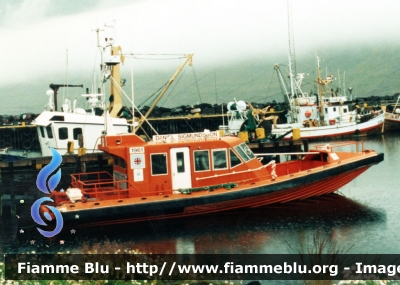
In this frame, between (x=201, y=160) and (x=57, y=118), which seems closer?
(x=201, y=160)

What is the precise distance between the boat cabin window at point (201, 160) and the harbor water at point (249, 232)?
1.76m

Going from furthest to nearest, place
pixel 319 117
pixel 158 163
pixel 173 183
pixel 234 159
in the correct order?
pixel 319 117 → pixel 234 159 → pixel 173 183 → pixel 158 163

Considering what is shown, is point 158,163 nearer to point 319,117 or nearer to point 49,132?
point 49,132

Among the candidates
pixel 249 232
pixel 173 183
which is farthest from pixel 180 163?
pixel 249 232

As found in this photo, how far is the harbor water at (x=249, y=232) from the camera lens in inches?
623

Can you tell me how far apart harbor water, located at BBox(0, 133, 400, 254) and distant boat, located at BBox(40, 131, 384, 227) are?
40 cm

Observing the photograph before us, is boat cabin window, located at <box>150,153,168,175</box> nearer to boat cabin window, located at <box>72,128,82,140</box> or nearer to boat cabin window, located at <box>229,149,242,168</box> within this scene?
boat cabin window, located at <box>229,149,242,168</box>

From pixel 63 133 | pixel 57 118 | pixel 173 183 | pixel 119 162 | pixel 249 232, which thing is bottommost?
pixel 249 232

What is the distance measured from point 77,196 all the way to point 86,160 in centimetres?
790

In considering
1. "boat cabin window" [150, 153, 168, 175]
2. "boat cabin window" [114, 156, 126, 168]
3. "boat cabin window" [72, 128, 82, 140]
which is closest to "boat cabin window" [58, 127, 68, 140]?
"boat cabin window" [72, 128, 82, 140]

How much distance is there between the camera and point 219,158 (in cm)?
1841

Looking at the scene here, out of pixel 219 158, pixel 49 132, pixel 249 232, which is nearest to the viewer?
pixel 249 232

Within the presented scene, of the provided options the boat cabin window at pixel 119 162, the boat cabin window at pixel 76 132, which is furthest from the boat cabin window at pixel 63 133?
the boat cabin window at pixel 119 162

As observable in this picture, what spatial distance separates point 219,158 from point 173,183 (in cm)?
179
